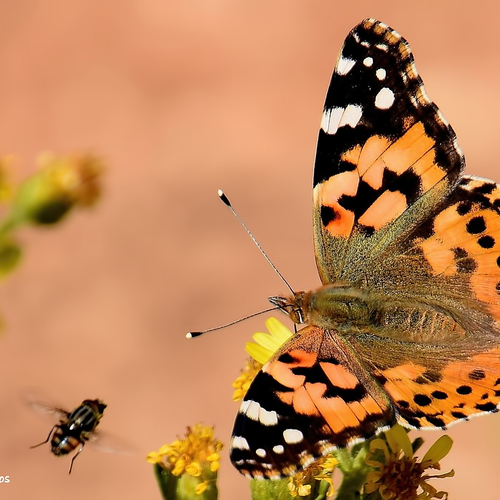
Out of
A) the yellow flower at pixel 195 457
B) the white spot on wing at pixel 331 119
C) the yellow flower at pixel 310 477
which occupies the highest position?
the white spot on wing at pixel 331 119

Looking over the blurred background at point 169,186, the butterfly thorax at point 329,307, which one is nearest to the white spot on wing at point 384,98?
the butterfly thorax at point 329,307

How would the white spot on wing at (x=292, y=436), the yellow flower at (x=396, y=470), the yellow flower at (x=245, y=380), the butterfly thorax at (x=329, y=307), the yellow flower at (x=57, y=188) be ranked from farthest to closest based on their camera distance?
the butterfly thorax at (x=329, y=307) → the yellow flower at (x=245, y=380) → the yellow flower at (x=396, y=470) → the white spot on wing at (x=292, y=436) → the yellow flower at (x=57, y=188)

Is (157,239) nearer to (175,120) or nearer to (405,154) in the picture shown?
(175,120)

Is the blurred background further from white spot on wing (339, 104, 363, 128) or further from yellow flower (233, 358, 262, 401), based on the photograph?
white spot on wing (339, 104, 363, 128)

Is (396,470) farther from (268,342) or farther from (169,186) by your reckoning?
(169,186)

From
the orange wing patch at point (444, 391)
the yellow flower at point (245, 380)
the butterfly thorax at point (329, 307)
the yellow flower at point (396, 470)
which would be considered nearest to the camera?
the orange wing patch at point (444, 391)

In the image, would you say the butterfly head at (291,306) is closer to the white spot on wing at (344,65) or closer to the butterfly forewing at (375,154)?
the butterfly forewing at (375,154)

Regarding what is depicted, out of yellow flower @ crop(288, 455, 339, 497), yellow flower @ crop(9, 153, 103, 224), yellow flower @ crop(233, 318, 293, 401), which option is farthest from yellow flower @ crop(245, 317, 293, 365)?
yellow flower @ crop(9, 153, 103, 224)
